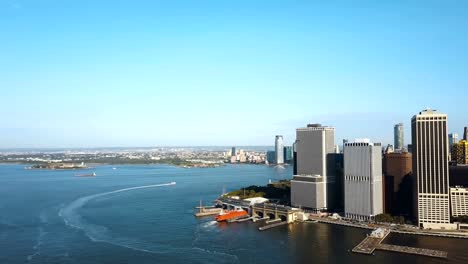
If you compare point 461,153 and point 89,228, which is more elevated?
point 461,153

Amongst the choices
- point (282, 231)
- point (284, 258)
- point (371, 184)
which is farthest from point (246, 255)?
point (371, 184)

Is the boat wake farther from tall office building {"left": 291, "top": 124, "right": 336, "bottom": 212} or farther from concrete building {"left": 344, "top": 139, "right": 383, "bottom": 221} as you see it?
concrete building {"left": 344, "top": 139, "right": 383, "bottom": 221}

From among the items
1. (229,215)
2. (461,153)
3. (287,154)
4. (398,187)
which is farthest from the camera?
(287,154)

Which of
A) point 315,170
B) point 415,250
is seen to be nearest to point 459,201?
point 415,250

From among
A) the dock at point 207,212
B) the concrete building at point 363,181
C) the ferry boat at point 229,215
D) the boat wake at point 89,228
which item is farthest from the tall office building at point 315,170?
the boat wake at point 89,228

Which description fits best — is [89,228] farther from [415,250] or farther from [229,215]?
[415,250]

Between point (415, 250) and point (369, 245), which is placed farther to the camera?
point (369, 245)

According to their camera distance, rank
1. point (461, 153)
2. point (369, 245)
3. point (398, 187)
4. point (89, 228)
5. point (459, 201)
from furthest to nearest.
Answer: point (461, 153) → point (398, 187) → point (459, 201) → point (89, 228) → point (369, 245)

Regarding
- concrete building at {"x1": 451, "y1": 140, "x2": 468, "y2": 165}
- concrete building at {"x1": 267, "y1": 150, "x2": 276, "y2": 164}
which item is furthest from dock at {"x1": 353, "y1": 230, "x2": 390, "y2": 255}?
concrete building at {"x1": 267, "y1": 150, "x2": 276, "y2": 164}
